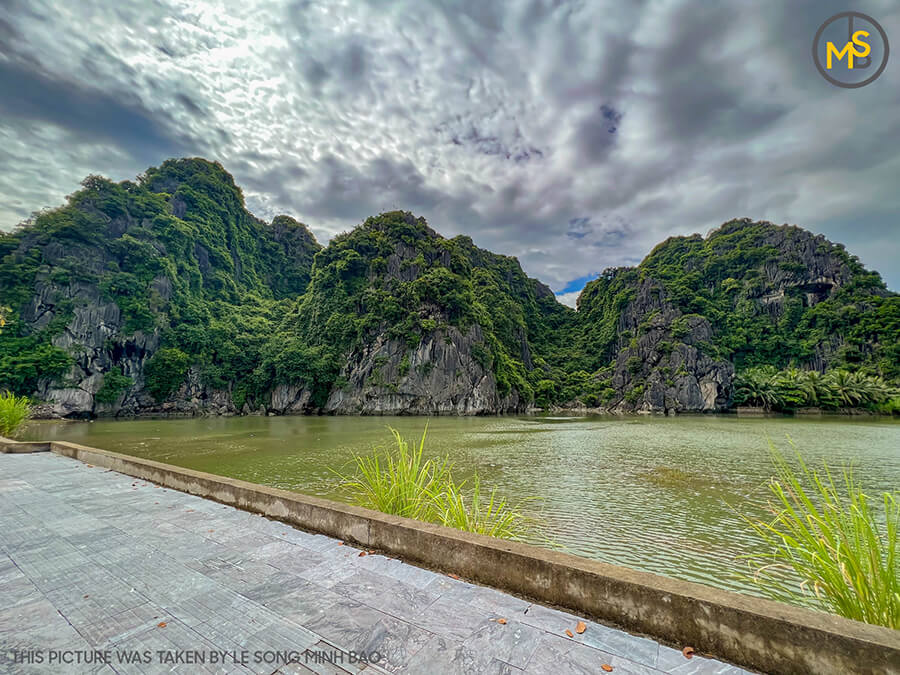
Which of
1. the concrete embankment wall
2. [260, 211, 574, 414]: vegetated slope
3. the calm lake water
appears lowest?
the calm lake water

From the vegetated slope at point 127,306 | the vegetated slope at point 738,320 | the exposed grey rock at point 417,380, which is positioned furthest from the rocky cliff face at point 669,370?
the vegetated slope at point 127,306

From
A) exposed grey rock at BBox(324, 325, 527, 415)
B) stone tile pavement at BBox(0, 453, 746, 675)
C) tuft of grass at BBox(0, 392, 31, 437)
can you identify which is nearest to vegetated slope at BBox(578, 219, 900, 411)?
exposed grey rock at BBox(324, 325, 527, 415)

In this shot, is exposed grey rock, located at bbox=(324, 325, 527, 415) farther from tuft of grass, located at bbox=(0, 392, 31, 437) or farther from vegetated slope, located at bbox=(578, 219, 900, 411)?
tuft of grass, located at bbox=(0, 392, 31, 437)

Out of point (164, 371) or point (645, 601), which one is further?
point (164, 371)

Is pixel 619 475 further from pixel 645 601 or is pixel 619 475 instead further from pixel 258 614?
pixel 258 614

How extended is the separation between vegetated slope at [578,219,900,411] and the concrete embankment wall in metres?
58.2

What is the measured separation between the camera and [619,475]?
10.6m

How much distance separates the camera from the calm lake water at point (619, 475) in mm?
5594

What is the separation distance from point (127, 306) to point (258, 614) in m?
47.2

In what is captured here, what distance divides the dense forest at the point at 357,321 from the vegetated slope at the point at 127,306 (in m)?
0.15

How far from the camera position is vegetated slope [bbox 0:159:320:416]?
1284 inches

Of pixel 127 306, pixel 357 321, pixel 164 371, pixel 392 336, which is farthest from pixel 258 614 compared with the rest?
pixel 127 306

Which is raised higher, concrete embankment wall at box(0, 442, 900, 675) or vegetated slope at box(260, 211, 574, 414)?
vegetated slope at box(260, 211, 574, 414)

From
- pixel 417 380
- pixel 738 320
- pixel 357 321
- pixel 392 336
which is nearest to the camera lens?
pixel 417 380
